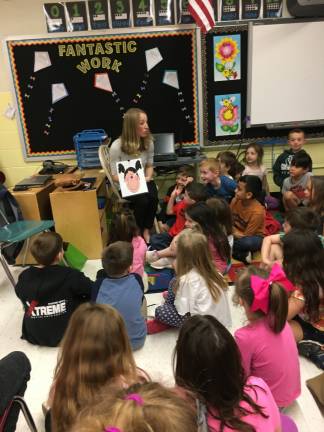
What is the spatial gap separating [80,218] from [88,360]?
2.27 m

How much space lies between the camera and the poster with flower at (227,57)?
429cm

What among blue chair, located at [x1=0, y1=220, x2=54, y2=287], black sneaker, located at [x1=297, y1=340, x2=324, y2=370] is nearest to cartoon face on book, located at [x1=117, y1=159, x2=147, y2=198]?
blue chair, located at [x1=0, y1=220, x2=54, y2=287]

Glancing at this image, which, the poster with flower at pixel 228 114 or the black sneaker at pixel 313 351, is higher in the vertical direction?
the poster with flower at pixel 228 114

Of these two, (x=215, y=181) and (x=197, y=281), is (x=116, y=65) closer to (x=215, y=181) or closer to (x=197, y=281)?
(x=215, y=181)

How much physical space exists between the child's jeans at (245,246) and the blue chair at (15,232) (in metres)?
1.55

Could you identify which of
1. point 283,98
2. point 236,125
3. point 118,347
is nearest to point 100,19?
→ point 236,125

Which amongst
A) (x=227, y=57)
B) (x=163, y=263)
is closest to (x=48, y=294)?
(x=163, y=263)

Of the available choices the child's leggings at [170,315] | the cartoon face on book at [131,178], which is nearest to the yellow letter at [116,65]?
the cartoon face on book at [131,178]

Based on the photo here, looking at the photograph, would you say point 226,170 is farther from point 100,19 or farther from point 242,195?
point 100,19

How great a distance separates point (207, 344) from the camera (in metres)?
1.25

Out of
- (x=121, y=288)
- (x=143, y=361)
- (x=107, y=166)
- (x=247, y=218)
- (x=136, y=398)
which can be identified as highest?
(x=136, y=398)

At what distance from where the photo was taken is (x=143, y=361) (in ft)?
7.40

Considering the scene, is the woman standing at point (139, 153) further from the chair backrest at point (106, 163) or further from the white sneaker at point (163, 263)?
the white sneaker at point (163, 263)

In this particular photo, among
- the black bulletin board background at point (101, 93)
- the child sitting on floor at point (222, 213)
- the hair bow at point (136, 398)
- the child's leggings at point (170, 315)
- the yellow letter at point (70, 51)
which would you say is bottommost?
the child's leggings at point (170, 315)
